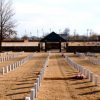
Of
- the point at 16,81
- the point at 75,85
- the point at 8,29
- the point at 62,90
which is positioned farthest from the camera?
the point at 8,29

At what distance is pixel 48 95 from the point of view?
19.5m

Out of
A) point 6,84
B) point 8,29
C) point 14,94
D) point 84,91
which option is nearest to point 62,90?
point 84,91

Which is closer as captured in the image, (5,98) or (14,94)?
(5,98)

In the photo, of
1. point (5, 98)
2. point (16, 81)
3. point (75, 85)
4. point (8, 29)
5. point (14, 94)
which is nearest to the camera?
point (5, 98)

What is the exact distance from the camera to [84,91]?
68.7 feet

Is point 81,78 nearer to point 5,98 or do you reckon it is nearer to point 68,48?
point 5,98

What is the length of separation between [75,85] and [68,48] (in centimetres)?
6459

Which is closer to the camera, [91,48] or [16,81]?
[16,81]

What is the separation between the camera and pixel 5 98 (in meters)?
18.6

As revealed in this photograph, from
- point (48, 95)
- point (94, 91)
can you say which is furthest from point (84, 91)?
point (48, 95)

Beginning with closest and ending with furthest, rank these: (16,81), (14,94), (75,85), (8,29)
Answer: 1. (14,94)
2. (75,85)
3. (16,81)
4. (8,29)

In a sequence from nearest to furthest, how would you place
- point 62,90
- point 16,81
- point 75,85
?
point 62,90 → point 75,85 → point 16,81

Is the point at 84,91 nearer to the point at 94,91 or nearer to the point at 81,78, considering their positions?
the point at 94,91

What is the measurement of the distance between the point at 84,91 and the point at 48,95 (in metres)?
2.46
